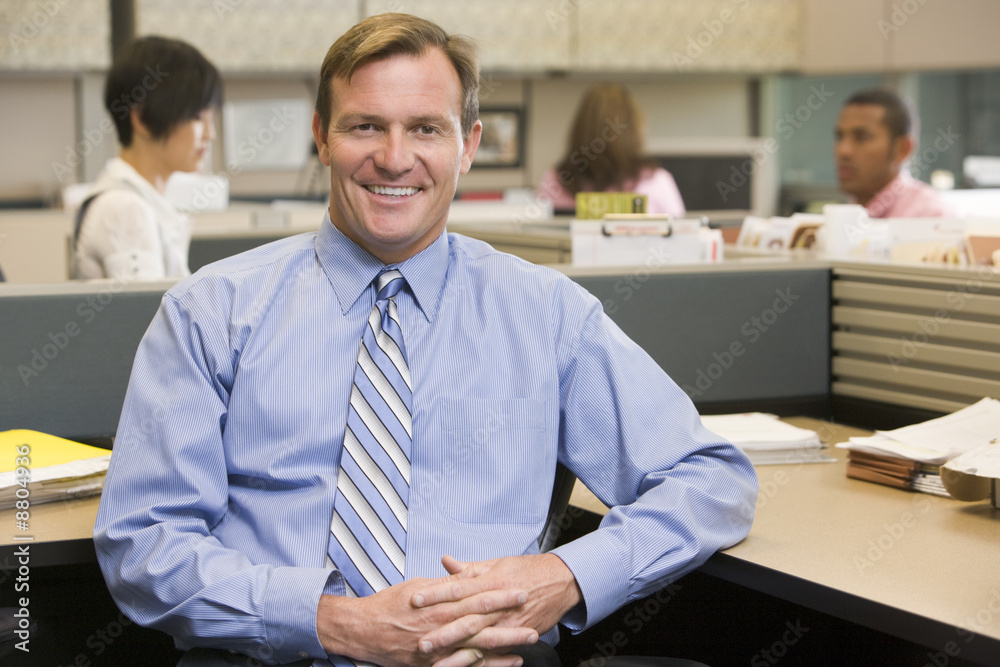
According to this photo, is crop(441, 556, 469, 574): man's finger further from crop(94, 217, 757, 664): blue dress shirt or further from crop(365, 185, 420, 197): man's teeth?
crop(365, 185, 420, 197): man's teeth

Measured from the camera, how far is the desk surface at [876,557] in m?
1.08

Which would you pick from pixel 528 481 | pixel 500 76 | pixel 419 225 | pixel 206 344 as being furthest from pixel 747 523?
pixel 500 76

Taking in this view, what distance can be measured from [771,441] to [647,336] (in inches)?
12.9

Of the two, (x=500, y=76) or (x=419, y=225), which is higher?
(x=500, y=76)

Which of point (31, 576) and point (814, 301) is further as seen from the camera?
point (814, 301)

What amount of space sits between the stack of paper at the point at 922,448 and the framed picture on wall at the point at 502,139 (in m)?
3.51

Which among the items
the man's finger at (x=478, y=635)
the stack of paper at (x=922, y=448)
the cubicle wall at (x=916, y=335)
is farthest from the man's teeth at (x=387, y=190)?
the cubicle wall at (x=916, y=335)

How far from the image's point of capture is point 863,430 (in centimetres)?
193

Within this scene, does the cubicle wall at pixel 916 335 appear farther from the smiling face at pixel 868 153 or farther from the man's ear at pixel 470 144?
the smiling face at pixel 868 153

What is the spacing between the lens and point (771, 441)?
167 centimetres

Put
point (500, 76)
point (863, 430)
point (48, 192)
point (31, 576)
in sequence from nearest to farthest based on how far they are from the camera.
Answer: point (31, 576), point (863, 430), point (48, 192), point (500, 76)

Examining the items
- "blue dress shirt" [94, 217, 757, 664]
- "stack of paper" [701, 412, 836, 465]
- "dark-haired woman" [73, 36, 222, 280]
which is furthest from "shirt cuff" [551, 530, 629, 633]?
"dark-haired woman" [73, 36, 222, 280]

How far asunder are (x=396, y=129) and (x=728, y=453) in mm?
→ 575

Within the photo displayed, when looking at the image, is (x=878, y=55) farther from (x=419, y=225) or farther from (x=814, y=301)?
(x=419, y=225)
